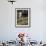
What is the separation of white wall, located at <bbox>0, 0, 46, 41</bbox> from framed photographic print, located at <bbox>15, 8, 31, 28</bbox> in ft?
0.40

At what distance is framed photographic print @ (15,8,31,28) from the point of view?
570cm

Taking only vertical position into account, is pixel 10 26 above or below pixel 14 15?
below

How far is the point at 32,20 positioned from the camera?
569 centimetres

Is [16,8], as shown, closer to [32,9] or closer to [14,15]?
[14,15]

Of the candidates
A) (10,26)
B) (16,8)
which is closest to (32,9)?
(16,8)

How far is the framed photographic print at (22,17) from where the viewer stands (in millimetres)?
5695

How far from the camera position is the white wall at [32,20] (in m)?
5.68

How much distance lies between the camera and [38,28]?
569 centimetres

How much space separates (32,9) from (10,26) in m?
1.14

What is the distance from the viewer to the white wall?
5.68 metres

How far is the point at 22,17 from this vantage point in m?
5.73

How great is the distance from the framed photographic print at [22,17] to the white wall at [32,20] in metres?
0.12

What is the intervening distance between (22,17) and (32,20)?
43cm

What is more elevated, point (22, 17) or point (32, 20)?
point (22, 17)
